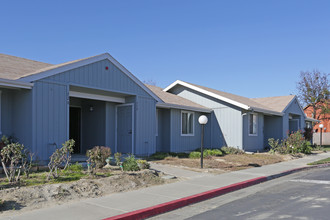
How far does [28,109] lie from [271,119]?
18.9 m

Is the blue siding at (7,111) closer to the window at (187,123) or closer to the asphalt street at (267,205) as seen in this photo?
the asphalt street at (267,205)

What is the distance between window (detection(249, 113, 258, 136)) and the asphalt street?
1139cm

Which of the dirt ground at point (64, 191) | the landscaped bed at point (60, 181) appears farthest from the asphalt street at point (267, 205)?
the landscaped bed at point (60, 181)

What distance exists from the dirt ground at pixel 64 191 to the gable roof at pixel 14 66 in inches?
172

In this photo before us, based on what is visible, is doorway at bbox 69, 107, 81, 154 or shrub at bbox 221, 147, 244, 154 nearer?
doorway at bbox 69, 107, 81, 154

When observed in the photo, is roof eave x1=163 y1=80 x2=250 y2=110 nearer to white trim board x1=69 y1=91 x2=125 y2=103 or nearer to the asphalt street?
white trim board x1=69 y1=91 x2=125 y2=103

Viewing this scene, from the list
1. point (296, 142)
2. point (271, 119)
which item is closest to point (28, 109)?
point (296, 142)

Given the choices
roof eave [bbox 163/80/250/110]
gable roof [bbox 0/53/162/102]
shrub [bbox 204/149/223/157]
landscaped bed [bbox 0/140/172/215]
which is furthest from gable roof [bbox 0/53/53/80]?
roof eave [bbox 163/80/250/110]

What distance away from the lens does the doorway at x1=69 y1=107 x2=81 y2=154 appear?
15.7 meters

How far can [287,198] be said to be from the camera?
7.68 meters

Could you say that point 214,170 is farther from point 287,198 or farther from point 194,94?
point 194,94

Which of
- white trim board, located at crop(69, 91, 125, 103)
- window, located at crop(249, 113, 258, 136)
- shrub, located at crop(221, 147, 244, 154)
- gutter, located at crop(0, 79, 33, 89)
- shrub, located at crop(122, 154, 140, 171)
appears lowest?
shrub, located at crop(221, 147, 244, 154)

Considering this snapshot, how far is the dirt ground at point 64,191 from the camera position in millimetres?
6277

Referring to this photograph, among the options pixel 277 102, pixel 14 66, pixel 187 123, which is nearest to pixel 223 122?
pixel 187 123
